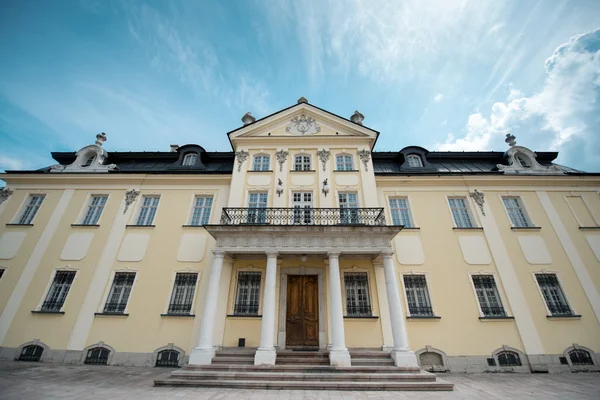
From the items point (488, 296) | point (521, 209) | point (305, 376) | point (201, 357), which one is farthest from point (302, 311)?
point (521, 209)

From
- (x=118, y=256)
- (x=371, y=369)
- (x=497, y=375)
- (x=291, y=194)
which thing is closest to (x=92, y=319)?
(x=118, y=256)

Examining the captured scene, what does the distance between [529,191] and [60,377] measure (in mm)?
22305

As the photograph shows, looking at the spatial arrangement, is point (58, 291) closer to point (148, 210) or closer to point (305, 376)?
point (148, 210)

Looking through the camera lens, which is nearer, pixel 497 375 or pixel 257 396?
pixel 257 396

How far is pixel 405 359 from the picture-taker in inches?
A: 345

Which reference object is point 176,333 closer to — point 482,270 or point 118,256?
point 118,256

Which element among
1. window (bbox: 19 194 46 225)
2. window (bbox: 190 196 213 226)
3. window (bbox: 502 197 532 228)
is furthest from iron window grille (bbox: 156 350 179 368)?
window (bbox: 502 197 532 228)

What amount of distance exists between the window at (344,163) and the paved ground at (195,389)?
399 inches

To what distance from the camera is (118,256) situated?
12094 millimetres

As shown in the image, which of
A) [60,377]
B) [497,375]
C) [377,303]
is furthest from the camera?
[377,303]

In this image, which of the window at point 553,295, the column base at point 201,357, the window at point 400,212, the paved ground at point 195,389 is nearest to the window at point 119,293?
the paved ground at point 195,389

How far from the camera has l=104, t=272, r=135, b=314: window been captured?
11.2 meters

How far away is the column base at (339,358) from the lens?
866 cm

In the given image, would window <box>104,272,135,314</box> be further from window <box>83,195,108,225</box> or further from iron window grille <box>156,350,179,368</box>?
window <box>83,195,108,225</box>
